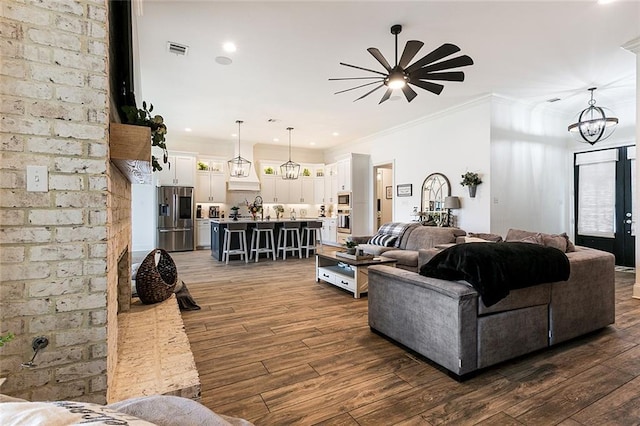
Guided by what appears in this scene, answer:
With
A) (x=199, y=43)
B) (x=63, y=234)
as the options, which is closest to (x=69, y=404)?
(x=63, y=234)

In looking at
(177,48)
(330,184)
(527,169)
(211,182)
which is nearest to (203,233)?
(211,182)

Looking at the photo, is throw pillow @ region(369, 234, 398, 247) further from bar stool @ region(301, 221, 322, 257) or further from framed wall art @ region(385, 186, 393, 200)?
framed wall art @ region(385, 186, 393, 200)

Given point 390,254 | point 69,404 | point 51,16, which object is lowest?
point 390,254

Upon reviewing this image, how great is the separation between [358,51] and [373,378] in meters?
3.79

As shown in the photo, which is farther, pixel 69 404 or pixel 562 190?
pixel 562 190

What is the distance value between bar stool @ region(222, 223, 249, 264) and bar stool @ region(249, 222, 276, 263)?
0.63 ft

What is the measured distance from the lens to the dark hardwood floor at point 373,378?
6.05ft

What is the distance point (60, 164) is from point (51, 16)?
65 centimetres

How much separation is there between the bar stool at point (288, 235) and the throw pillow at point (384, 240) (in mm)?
2170

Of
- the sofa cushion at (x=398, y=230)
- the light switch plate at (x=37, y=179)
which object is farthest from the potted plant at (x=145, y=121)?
the sofa cushion at (x=398, y=230)

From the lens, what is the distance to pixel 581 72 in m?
4.88

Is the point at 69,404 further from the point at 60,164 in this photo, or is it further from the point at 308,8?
the point at 308,8

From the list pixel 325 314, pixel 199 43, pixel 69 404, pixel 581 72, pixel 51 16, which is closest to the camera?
pixel 69 404

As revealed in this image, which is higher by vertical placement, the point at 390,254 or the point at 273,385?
the point at 390,254
